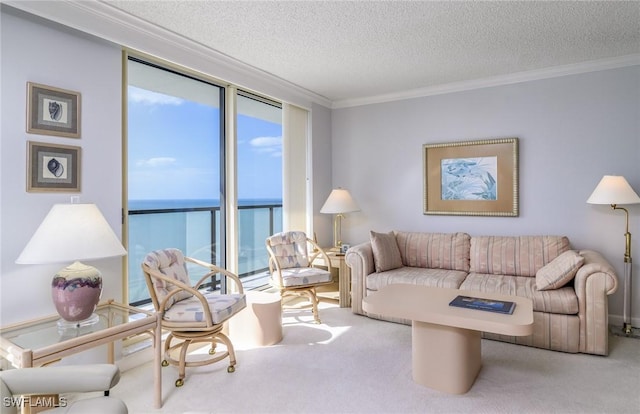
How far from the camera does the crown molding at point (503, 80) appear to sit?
362 cm

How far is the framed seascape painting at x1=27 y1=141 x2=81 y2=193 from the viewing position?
2328mm

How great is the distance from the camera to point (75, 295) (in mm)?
2088

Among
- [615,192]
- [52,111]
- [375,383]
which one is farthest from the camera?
[615,192]

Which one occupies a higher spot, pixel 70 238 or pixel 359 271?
pixel 70 238

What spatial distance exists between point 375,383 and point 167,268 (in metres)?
1.78

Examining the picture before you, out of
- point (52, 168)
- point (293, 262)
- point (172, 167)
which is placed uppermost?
point (172, 167)

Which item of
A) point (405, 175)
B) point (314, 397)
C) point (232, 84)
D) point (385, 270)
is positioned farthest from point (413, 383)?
point (232, 84)

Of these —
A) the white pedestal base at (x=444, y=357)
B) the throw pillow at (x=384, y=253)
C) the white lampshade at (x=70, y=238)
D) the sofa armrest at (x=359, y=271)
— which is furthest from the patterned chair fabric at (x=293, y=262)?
the white lampshade at (x=70, y=238)

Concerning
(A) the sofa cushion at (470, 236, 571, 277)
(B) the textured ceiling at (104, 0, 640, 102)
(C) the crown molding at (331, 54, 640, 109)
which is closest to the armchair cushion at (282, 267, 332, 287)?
(A) the sofa cushion at (470, 236, 571, 277)

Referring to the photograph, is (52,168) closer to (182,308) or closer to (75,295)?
(75,295)

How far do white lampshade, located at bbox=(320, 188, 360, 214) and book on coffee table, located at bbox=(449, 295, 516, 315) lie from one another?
2.03 meters

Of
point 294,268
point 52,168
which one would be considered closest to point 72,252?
point 52,168

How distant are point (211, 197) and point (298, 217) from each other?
1308 millimetres

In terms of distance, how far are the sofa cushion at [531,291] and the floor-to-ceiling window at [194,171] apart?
8.12 ft
